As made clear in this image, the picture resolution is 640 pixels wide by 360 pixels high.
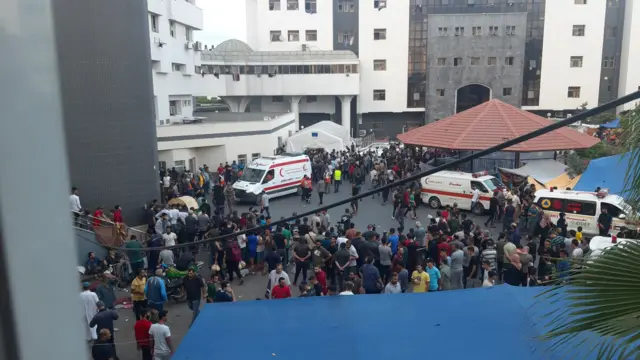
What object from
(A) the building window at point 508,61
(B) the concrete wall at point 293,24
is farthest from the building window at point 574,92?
(B) the concrete wall at point 293,24

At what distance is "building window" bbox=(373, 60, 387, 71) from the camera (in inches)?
1754

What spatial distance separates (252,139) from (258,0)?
22153 millimetres

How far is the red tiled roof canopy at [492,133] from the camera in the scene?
67.3ft

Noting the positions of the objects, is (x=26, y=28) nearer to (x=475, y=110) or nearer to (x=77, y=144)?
(x=77, y=144)

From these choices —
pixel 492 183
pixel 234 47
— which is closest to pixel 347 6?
pixel 234 47

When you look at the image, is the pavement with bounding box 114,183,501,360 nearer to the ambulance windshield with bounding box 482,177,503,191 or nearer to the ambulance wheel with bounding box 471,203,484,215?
the ambulance wheel with bounding box 471,203,484,215

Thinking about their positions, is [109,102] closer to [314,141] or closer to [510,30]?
[314,141]

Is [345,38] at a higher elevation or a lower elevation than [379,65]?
higher

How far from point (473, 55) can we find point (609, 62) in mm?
11719

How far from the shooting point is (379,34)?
1748 inches

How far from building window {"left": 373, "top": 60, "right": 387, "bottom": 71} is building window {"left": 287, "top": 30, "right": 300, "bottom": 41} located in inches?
288

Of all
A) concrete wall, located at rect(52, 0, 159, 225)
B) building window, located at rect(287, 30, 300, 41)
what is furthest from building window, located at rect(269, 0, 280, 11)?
concrete wall, located at rect(52, 0, 159, 225)

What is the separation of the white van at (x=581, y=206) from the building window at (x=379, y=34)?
31.5m

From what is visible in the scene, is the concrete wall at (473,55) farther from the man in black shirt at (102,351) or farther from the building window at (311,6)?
the man in black shirt at (102,351)
